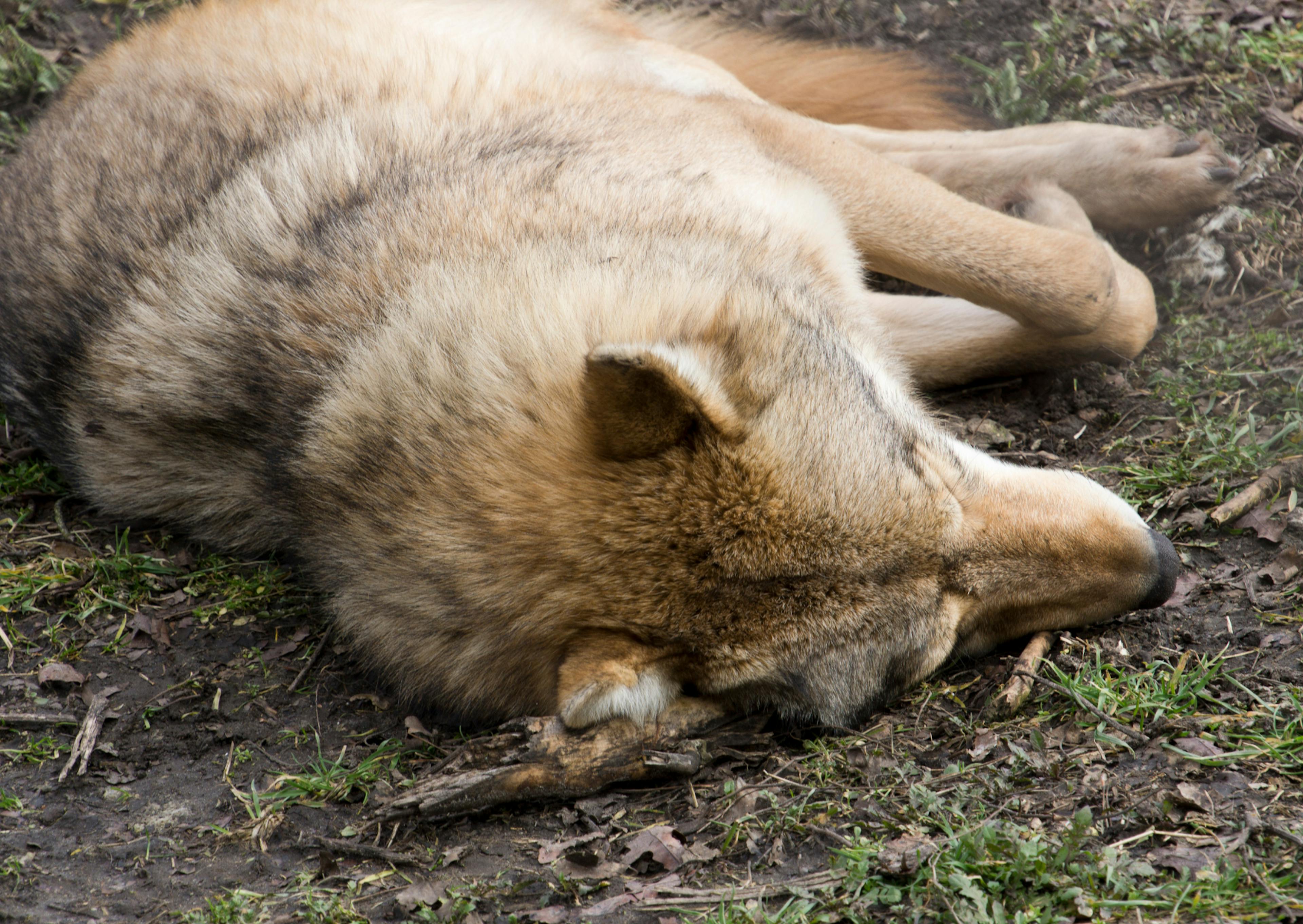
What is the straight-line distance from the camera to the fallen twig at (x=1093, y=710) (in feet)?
9.32

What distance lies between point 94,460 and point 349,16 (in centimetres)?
234

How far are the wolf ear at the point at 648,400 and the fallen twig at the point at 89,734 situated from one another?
217 centimetres

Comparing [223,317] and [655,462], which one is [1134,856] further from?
[223,317]

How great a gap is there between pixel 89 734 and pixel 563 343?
7.27 ft

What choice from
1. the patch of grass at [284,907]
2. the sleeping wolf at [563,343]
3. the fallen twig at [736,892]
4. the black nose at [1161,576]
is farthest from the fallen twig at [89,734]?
the black nose at [1161,576]

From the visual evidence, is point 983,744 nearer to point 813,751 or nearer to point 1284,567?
point 813,751

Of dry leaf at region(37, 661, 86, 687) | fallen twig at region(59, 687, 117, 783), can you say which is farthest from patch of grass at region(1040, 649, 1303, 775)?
dry leaf at region(37, 661, 86, 687)

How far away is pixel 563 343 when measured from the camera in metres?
3.12

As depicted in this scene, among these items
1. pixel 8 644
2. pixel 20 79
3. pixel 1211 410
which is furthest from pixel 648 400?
pixel 20 79

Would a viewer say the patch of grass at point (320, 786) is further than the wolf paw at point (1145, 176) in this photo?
No

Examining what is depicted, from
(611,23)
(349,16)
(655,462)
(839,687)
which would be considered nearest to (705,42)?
(611,23)

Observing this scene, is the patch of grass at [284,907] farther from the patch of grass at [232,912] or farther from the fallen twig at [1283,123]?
the fallen twig at [1283,123]

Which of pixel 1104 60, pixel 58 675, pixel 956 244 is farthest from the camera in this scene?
pixel 1104 60

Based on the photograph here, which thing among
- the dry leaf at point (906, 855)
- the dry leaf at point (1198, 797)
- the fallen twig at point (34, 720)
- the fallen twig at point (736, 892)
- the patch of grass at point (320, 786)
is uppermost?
the dry leaf at point (1198, 797)
